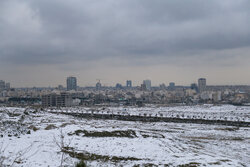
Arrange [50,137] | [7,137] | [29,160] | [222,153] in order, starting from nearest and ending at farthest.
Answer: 1. [29,160]
2. [222,153]
3. [7,137]
4. [50,137]

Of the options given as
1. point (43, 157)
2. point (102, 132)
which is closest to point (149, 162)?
point (43, 157)

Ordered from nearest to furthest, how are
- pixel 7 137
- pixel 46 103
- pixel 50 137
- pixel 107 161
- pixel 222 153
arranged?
1. pixel 107 161
2. pixel 222 153
3. pixel 7 137
4. pixel 50 137
5. pixel 46 103

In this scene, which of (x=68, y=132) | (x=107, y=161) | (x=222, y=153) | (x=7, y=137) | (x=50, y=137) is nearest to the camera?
(x=107, y=161)

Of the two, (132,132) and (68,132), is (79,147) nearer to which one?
(68,132)

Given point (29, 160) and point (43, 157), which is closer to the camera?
point (29, 160)

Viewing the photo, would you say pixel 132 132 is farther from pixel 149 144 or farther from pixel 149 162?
pixel 149 162

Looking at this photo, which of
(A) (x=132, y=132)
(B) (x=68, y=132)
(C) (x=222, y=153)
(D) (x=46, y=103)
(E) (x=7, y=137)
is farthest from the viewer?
(D) (x=46, y=103)

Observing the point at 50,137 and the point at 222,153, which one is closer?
the point at 222,153

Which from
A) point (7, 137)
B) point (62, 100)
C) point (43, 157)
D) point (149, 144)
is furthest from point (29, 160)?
point (62, 100)
